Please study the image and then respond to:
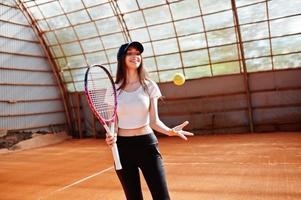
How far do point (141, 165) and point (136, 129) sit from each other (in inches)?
8.9

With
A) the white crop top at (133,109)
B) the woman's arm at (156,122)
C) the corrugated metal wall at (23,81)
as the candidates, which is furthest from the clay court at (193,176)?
the corrugated metal wall at (23,81)

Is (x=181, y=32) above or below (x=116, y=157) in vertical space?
above

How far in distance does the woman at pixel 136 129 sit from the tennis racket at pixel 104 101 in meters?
0.05

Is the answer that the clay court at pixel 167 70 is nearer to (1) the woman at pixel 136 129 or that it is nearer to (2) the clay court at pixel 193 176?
(2) the clay court at pixel 193 176

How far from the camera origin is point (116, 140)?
2057 millimetres

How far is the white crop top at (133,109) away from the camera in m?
2.07

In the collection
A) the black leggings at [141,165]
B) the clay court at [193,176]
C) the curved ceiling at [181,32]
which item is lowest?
the clay court at [193,176]

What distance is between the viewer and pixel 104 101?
2.25 meters

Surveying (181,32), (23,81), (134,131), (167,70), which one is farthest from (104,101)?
(23,81)

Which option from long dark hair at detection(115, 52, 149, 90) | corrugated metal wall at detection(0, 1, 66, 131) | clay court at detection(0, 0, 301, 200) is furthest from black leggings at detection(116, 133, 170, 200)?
corrugated metal wall at detection(0, 1, 66, 131)

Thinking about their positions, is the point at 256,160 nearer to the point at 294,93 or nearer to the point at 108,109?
the point at 108,109

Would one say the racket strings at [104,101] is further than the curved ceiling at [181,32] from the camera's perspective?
No

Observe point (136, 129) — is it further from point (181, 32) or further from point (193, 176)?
point (181, 32)

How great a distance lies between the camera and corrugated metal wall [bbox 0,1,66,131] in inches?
484
